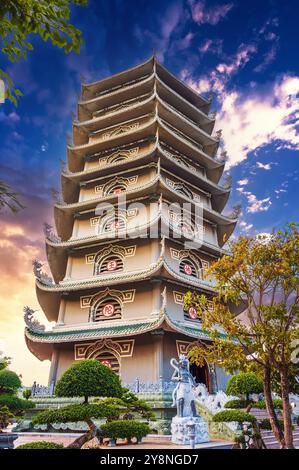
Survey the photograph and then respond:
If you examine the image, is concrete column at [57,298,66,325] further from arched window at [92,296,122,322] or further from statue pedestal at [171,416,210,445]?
statue pedestal at [171,416,210,445]

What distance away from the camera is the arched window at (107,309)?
52.3 ft

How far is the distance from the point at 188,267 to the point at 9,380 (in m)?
9.38

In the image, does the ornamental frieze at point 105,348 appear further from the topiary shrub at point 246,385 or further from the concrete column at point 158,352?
the topiary shrub at point 246,385

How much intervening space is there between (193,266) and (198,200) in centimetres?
471

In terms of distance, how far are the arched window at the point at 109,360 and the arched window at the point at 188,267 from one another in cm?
513

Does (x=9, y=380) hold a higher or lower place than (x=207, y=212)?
lower

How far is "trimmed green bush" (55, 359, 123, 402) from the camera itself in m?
8.77

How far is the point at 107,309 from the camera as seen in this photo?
53.1 feet

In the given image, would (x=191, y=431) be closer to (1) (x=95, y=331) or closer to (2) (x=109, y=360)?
(2) (x=109, y=360)

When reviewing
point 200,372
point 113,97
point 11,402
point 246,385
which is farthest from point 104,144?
point 246,385

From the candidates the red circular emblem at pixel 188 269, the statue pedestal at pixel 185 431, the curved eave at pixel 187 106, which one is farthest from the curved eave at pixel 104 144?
the statue pedestal at pixel 185 431

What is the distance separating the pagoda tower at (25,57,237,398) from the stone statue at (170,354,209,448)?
3.26 metres

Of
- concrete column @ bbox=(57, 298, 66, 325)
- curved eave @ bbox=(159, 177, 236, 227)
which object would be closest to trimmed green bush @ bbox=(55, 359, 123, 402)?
concrete column @ bbox=(57, 298, 66, 325)
